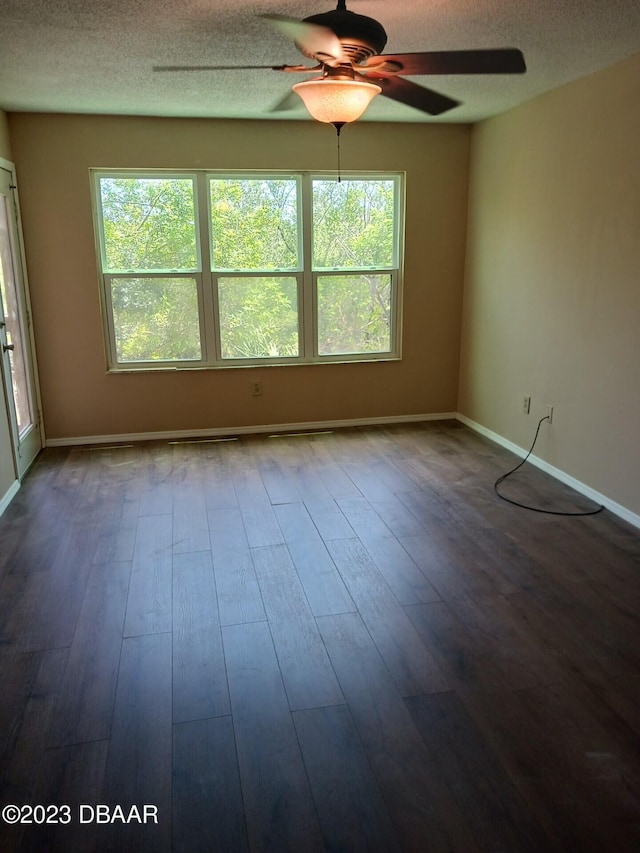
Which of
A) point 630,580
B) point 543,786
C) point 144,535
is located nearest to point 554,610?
point 630,580

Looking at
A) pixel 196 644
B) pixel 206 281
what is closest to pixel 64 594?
pixel 196 644

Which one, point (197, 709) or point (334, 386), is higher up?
point (334, 386)

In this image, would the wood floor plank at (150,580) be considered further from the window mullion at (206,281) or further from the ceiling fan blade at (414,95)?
the ceiling fan blade at (414,95)

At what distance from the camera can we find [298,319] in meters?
5.00

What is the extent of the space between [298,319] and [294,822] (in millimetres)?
3912

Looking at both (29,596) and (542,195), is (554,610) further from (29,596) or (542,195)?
(542,195)

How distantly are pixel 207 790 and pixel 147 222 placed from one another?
4007 millimetres

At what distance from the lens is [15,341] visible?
166 inches

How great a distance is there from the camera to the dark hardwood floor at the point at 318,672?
1.61 m

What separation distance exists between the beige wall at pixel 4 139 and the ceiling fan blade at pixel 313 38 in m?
2.94

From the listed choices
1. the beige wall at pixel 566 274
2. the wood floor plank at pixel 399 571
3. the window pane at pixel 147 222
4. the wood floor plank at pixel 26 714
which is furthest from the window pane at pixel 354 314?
the wood floor plank at pixel 26 714

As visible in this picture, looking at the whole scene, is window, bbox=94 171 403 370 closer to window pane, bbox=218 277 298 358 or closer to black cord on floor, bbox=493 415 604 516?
window pane, bbox=218 277 298 358

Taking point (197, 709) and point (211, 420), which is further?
point (211, 420)

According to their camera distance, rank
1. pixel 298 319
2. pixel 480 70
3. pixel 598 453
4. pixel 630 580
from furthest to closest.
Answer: pixel 298 319 → pixel 598 453 → pixel 630 580 → pixel 480 70
